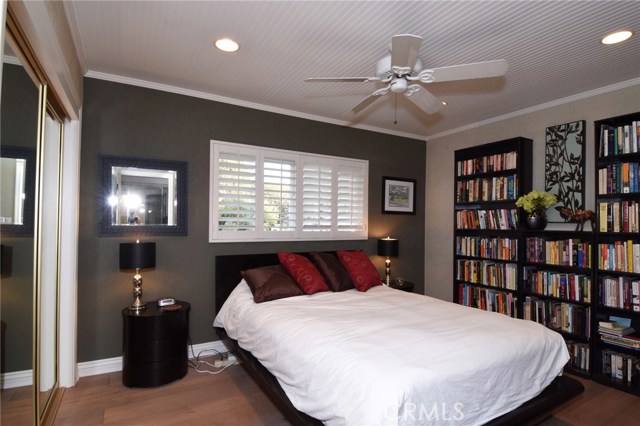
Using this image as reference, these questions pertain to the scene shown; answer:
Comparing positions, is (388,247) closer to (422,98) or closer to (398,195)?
(398,195)

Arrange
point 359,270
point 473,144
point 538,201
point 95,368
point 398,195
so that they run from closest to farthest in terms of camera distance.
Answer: point 95,368, point 538,201, point 359,270, point 473,144, point 398,195

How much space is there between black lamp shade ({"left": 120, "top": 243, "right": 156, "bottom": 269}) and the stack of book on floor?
4111mm

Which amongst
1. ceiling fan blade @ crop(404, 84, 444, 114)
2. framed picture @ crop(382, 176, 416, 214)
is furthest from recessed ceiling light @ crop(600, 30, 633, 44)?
framed picture @ crop(382, 176, 416, 214)

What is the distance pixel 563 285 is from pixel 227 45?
3831mm

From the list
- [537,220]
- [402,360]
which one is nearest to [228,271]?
[402,360]

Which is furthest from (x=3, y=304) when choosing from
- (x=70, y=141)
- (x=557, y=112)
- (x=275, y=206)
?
(x=557, y=112)

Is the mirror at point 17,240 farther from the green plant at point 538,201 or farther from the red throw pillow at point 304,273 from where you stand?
the green plant at point 538,201

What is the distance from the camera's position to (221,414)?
2471 millimetres

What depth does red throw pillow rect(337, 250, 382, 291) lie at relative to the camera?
11.8 ft

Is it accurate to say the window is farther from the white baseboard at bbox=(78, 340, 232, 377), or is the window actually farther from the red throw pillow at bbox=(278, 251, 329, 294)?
the white baseboard at bbox=(78, 340, 232, 377)

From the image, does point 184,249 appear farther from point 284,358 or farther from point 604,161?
point 604,161

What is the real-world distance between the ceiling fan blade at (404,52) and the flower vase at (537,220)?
7.94ft

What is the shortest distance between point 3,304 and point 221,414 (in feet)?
5.18

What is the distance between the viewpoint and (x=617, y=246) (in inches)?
120
